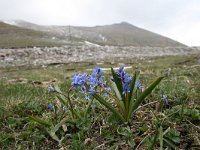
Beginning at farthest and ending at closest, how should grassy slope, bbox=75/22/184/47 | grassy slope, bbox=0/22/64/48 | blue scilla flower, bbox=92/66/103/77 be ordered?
grassy slope, bbox=75/22/184/47 < grassy slope, bbox=0/22/64/48 < blue scilla flower, bbox=92/66/103/77

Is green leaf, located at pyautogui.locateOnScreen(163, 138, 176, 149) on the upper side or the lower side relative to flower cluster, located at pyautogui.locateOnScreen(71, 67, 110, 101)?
lower

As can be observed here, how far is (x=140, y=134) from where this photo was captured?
148 inches

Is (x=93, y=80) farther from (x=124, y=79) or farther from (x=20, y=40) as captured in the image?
(x=20, y=40)

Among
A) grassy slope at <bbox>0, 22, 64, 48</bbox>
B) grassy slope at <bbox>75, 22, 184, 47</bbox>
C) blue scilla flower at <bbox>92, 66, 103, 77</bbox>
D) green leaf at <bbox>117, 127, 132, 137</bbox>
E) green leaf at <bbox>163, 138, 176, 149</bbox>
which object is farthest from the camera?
grassy slope at <bbox>75, 22, 184, 47</bbox>

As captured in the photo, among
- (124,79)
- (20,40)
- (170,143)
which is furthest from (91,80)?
(20,40)

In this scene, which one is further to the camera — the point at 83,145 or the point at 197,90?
the point at 197,90

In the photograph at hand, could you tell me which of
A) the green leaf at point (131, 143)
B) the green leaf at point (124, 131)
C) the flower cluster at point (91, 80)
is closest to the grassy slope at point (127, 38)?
the flower cluster at point (91, 80)

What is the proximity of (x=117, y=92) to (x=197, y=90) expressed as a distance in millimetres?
2033

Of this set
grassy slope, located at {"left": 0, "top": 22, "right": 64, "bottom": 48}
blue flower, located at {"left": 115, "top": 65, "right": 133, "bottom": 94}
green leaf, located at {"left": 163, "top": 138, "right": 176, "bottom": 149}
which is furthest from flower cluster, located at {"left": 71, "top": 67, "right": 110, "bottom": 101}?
grassy slope, located at {"left": 0, "top": 22, "right": 64, "bottom": 48}

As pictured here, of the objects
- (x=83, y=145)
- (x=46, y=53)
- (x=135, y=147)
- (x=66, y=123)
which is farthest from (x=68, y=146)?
(x=46, y=53)

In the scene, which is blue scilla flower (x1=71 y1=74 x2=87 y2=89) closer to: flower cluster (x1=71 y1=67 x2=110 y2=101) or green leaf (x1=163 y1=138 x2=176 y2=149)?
flower cluster (x1=71 y1=67 x2=110 y2=101)

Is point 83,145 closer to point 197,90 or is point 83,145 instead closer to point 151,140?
point 151,140

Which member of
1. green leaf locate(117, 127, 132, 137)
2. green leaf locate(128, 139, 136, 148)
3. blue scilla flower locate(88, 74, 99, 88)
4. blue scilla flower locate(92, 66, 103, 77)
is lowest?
green leaf locate(128, 139, 136, 148)

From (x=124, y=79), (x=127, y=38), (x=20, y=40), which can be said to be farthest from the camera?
(x=127, y=38)
